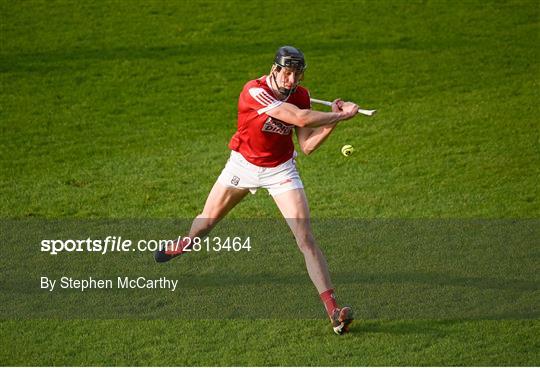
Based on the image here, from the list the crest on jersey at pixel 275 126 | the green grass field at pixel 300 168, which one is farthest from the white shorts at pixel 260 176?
the green grass field at pixel 300 168

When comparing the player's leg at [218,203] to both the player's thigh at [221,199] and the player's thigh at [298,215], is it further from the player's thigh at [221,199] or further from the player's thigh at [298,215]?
the player's thigh at [298,215]

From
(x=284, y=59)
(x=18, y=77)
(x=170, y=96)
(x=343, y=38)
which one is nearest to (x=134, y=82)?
(x=170, y=96)

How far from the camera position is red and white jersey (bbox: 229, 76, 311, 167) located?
8.30 metres

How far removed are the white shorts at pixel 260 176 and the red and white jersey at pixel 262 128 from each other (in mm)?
55

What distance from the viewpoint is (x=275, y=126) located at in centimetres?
836

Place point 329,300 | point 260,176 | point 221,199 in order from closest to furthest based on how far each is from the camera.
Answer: point 329,300 → point 260,176 → point 221,199

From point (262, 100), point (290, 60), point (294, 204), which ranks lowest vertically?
point (294, 204)

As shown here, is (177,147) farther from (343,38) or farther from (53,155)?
(343,38)

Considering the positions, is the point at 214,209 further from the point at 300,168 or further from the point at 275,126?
the point at 300,168

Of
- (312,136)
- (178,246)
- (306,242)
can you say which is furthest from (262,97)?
(178,246)

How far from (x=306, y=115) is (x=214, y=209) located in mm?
1379

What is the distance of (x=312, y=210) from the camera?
36.3 feet

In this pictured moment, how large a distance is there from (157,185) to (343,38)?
672 cm

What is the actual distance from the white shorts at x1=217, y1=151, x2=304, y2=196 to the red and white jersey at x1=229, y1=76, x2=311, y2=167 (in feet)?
0.18
